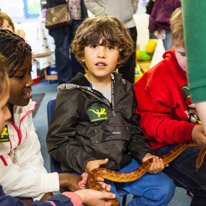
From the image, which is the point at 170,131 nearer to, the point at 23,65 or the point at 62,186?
the point at 62,186

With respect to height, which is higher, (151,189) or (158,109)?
(158,109)

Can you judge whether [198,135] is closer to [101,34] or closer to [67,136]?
[67,136]

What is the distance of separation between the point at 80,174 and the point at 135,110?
0.53 meters

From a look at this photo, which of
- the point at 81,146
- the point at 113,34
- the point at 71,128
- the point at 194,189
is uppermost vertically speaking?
the point at 113,34

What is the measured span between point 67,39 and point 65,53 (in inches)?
10.9

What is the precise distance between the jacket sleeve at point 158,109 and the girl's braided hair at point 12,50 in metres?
0.74

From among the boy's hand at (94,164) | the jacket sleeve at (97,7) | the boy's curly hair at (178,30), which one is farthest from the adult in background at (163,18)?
the boy's hand at (94,164)

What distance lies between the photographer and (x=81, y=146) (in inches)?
56.2

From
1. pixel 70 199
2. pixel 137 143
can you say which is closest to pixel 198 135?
A: pixel 137 143

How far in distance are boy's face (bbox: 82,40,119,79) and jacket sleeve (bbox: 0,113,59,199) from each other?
491mm

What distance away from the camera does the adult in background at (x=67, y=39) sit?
149 inches

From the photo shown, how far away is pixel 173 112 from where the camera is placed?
1.54 meters

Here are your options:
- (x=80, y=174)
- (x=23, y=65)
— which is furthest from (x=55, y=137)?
(x=23, y=65)

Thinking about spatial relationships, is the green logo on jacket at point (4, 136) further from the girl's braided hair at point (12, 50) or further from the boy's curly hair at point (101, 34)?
the boy's curly hair at point (101, 34)
